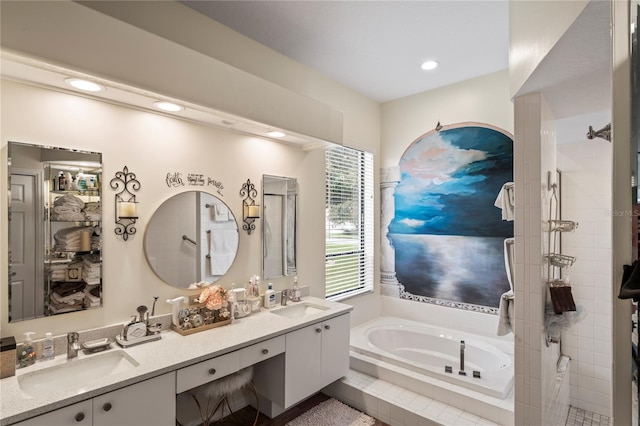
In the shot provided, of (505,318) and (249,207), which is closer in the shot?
(505,318)

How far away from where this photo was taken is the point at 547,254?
2.09 m

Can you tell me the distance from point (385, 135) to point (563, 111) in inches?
83.1

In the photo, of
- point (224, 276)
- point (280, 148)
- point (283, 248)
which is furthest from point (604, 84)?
point (224, 276)

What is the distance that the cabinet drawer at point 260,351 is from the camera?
6.45 ft

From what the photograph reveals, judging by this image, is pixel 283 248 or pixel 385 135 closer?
pixel 283 248

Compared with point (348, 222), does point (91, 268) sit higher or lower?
lower

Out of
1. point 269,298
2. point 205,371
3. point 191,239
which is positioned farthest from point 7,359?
point 269,298

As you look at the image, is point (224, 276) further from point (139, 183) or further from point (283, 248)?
point (139, 183)

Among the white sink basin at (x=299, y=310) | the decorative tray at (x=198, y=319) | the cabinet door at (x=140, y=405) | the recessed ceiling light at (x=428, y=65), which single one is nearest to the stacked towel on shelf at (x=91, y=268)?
the decorative tray at (x=198, y=319)

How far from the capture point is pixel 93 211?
186cm

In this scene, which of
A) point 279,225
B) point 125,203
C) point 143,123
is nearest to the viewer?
point 125,203

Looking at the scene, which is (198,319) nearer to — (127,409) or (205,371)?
(205,371)

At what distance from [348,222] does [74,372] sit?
9.03 feet

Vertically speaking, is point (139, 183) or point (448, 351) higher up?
point (139, 183)
